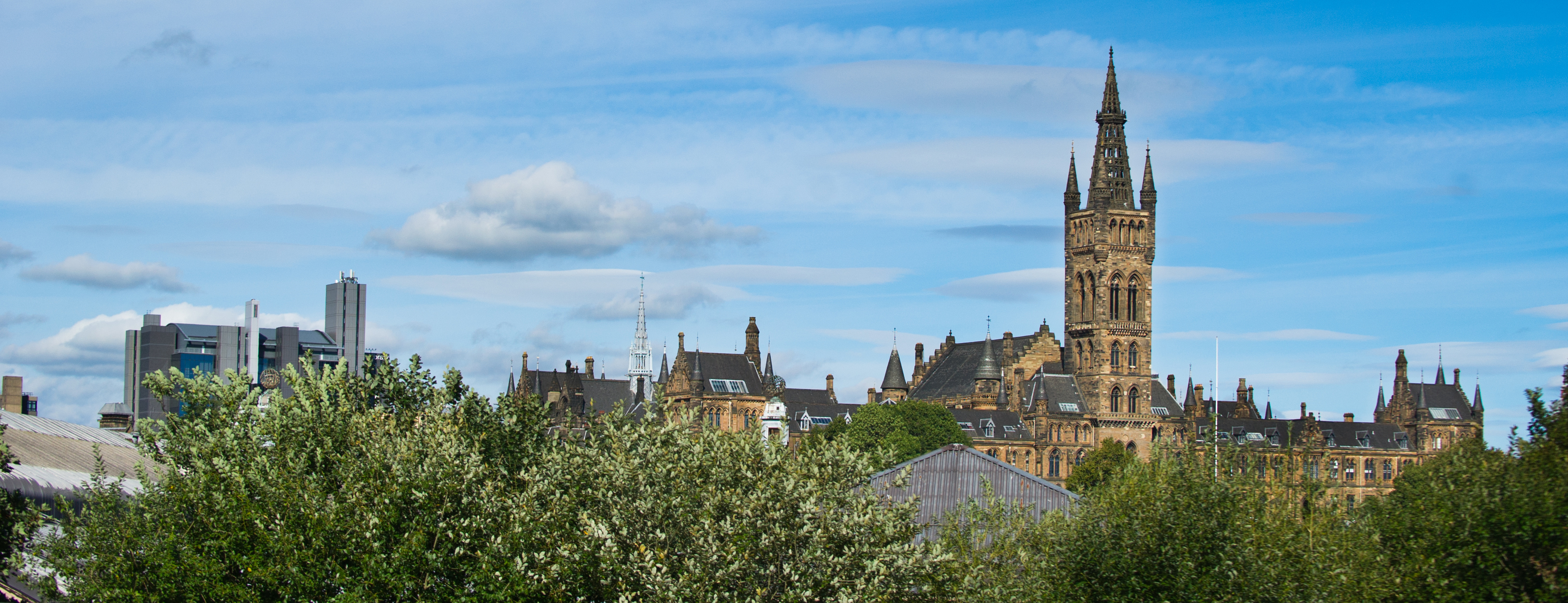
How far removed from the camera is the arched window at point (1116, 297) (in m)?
172

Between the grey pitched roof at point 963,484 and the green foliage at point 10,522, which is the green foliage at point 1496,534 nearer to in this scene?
the grey pitched roof at point 963,484

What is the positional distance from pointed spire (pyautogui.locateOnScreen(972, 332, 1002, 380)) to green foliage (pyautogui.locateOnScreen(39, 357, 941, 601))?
143m

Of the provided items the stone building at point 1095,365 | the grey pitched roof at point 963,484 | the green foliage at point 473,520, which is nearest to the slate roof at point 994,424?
the stone building at point 1095,365

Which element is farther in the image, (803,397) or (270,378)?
(803,397)

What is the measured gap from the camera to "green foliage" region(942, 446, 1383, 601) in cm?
3497

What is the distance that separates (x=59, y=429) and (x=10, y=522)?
1882 cm

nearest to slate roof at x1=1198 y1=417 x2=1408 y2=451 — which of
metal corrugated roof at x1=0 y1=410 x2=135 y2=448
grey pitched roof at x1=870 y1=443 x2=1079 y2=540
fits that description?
grey pitched roof at x1=870 y1=443 x2=1079 y2=540

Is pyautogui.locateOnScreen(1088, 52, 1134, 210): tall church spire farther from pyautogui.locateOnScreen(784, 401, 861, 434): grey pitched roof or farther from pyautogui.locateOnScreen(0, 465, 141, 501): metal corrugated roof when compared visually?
pyautogui.locateOnScreen(0, 465, 141, 501): metal corrugated roof

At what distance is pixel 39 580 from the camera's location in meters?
38.5

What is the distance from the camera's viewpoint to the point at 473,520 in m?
33.8

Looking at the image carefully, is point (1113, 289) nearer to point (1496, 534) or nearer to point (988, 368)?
point (988, 368)

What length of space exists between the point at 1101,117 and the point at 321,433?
143804mm

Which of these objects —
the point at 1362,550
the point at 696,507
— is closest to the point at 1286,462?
the point at 1362,550

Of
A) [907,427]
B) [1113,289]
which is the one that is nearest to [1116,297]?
[1113,289]
